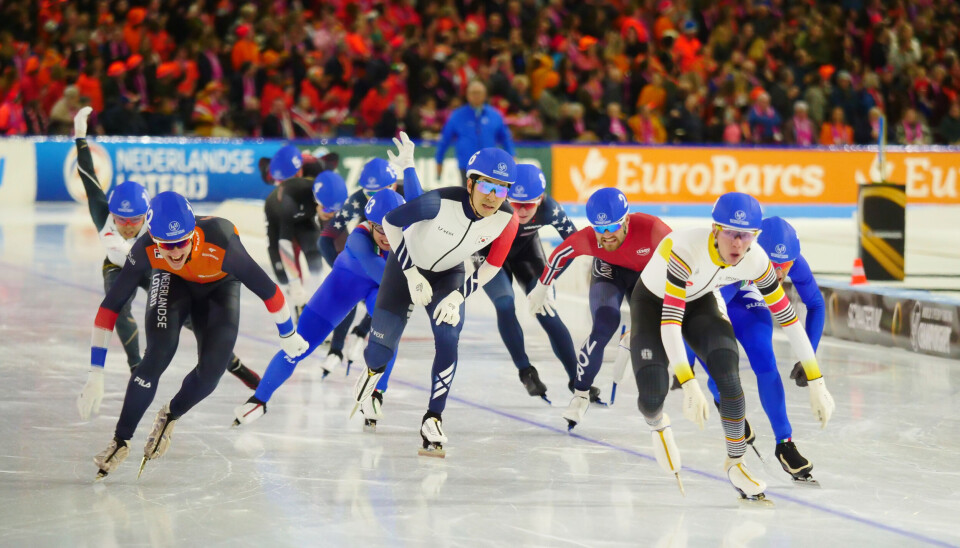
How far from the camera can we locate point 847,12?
72.7 feet

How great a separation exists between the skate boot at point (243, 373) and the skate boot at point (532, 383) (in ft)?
5.07

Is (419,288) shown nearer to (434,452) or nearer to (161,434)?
(434,452)

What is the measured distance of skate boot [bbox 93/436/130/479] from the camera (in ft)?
17.5

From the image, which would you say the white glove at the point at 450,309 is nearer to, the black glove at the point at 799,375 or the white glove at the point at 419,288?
the white glove at the point at 419,288

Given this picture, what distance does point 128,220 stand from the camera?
617cm

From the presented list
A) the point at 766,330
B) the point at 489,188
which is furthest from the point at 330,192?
the point at 766,330

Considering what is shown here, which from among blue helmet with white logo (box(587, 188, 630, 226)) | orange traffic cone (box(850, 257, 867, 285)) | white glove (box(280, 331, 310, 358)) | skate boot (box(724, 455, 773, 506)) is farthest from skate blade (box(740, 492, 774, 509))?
orange traffic cone (box(850, 257, 867, 285))

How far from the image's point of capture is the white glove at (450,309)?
5.79 metres

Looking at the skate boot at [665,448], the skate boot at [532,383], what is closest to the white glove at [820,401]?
the skate boot at [665,448]

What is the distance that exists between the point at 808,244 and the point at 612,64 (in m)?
5.52

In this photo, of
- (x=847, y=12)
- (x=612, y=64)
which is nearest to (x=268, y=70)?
(x=612, y=64)

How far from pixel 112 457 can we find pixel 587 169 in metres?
13.1

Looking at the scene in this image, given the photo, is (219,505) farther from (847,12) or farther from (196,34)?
(847,12)

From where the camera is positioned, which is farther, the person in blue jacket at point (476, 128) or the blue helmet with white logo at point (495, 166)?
the person in blue jacket at point (476, 128)
